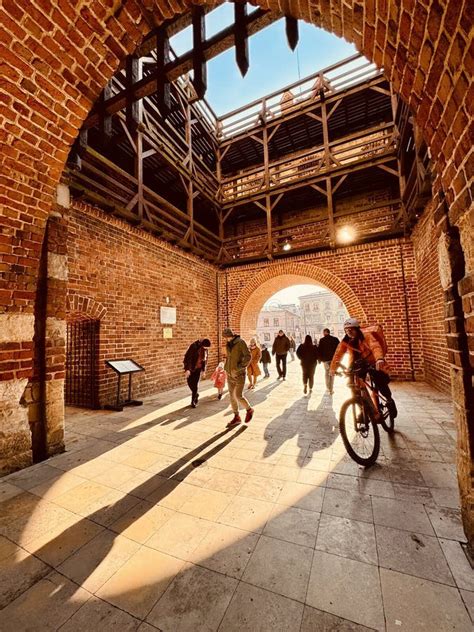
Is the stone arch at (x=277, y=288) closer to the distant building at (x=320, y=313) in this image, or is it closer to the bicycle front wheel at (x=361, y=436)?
the bicycle front wheel at (x=361, y=436)

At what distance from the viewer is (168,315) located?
7441 mm

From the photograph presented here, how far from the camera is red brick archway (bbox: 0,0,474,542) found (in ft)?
4.21

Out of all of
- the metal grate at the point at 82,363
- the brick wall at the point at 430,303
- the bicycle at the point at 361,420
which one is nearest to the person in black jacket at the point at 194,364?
the metal grate at the point at 82,363

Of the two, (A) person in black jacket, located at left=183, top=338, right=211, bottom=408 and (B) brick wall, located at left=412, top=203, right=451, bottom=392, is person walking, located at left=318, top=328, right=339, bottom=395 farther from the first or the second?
(A) person in black jacket, located at left=183, top=338, right=211, bottom=408

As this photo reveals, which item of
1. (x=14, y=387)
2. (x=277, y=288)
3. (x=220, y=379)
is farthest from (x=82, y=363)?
(x=277, y=288)

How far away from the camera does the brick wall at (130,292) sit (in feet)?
17.4

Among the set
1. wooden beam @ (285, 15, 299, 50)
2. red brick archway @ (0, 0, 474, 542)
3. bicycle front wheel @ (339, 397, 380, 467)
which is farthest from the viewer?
bicycle front wheel @ (339, 397, 380, 467)

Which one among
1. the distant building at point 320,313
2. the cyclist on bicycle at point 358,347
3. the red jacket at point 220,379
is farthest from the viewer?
the distant building at point 320,313

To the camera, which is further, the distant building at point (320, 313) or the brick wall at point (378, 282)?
the distant building at point (320, 313)

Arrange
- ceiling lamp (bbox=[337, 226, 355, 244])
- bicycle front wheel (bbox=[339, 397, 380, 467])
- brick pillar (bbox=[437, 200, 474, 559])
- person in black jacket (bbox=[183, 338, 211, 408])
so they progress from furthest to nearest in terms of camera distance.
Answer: ceiling lamp (bbox=[337, 226, 355, 244]) < person in black jacket (bbox=[183, 338, 211, 408]) < bicycle front wheel (bbox=[339, 397, 380, 467]) < brick pillar (bbox=[437, 200, 474, 559])

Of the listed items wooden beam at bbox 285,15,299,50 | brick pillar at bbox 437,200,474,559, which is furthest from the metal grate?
brick pillar at bbox 437,200,474,559

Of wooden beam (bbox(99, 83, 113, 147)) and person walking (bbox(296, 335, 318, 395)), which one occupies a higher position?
wooden beam (bbox(99, 83, 113, 147))

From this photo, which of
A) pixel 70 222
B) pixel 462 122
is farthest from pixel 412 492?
pixel 70 222

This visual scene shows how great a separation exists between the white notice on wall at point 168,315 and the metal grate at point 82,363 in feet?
6.33
